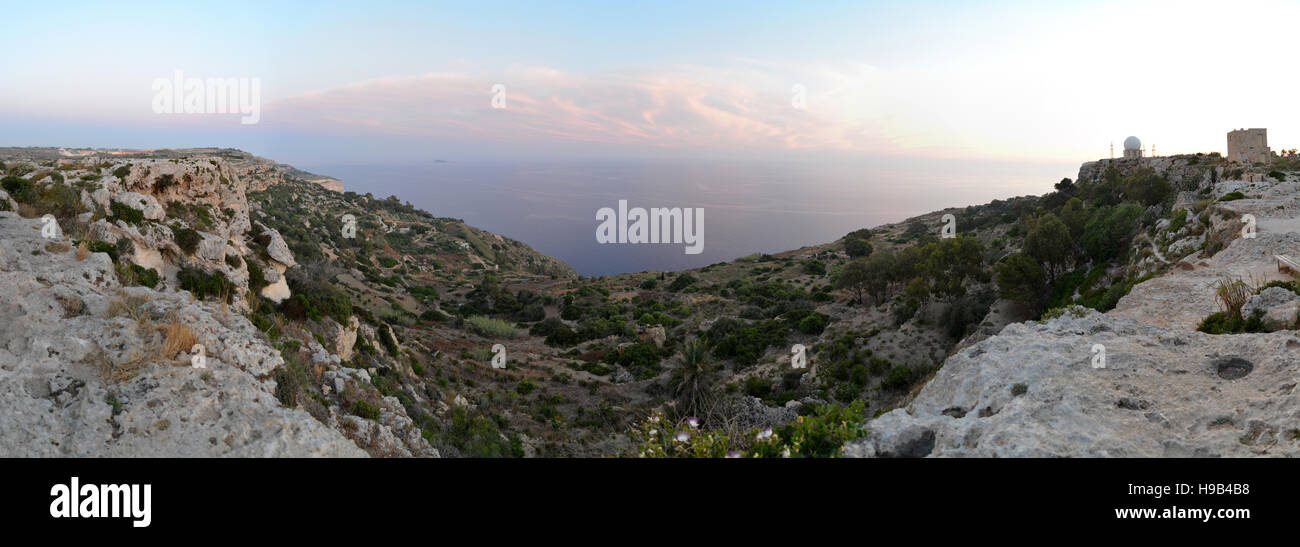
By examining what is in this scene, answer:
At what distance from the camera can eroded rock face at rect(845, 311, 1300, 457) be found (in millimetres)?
4961

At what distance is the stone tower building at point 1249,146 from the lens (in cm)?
3053

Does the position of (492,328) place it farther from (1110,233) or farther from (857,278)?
(1110,233)

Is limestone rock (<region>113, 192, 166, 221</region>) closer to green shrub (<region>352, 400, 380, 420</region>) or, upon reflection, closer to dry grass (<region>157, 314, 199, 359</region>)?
dry grass (<region>157, 314, 199, 359</region>)

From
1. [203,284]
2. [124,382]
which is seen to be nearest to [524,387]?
[203,284]

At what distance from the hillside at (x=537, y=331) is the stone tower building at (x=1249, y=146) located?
6.71 feet

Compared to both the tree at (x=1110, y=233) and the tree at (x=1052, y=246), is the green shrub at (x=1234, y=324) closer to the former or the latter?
the tree at (x=1052, y=246)

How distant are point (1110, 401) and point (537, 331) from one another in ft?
106

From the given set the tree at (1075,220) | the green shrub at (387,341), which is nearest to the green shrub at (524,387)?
the green shrub at (387,341)

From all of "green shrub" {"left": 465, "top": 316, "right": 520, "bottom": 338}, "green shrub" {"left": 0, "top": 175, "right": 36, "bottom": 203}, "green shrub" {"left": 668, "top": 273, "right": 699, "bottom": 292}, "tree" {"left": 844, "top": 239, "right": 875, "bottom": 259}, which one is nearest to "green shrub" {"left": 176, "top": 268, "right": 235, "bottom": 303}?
"green shrub" {"left": 0, "top": 175, "right": 36, "bottom": 203}

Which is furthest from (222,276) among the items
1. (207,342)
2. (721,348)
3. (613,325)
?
(613,325)

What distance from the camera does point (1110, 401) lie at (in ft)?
19.4

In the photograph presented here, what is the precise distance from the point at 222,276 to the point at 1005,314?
26423 millimetres

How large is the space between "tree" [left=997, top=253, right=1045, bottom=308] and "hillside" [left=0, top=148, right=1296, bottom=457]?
93mm
